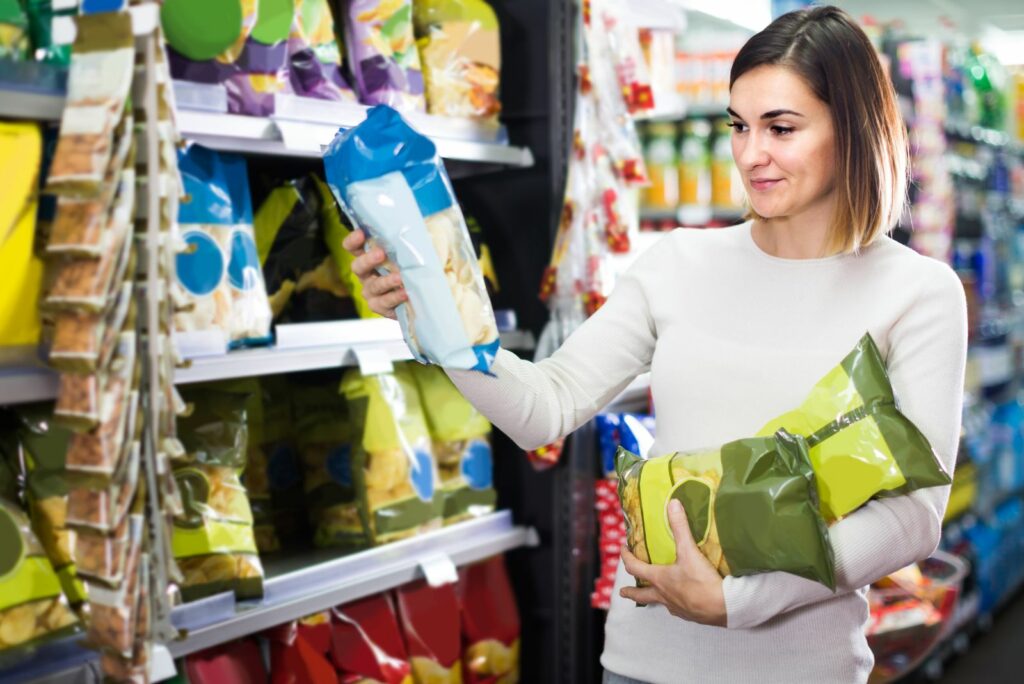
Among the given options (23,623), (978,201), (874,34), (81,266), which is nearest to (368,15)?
(81,266)

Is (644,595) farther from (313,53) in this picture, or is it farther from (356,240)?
(313,53)

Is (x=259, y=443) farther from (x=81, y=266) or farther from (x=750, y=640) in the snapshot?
(x=750, y=640)

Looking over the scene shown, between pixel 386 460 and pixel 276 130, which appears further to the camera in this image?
pixel 386 460

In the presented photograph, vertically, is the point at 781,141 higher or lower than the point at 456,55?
lower

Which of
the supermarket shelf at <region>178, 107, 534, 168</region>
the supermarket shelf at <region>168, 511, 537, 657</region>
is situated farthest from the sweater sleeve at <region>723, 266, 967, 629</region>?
the supermarket shelf at <region>168, 511, 537, 657</region>

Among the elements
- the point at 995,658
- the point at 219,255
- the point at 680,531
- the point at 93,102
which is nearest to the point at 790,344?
the point at 680,531

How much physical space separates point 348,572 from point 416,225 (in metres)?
1.24

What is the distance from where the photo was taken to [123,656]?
5.45 feet

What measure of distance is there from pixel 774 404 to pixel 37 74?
1.18 m

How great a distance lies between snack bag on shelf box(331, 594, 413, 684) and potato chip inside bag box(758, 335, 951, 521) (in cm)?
130

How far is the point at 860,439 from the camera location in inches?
52.4

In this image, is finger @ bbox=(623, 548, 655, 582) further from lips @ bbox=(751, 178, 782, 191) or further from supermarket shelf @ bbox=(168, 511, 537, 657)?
supermarket shelf @ bbox=(168, 511, 537, 657)

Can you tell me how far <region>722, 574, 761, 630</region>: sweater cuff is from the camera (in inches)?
52.3

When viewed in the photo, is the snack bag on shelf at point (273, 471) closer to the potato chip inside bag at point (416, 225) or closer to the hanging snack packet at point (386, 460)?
the hanging snack packet at point (386, 460)
